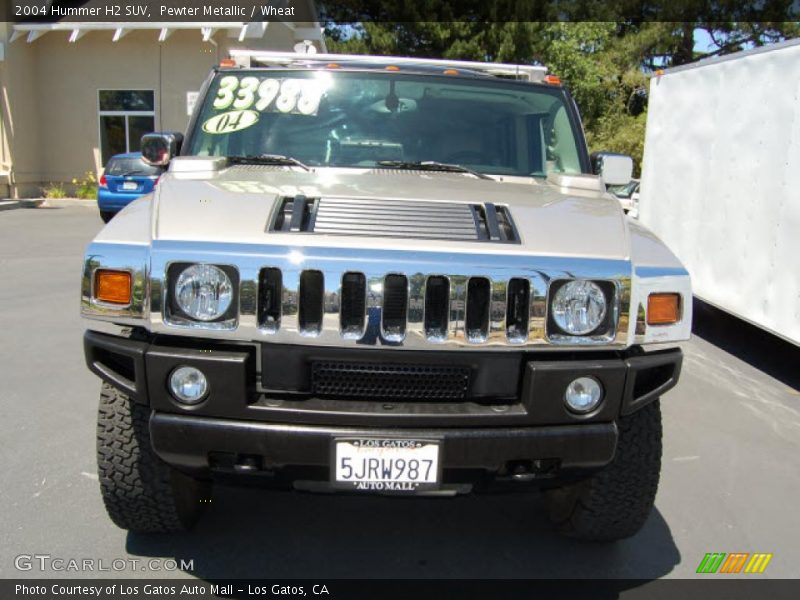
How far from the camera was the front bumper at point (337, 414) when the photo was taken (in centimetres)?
243

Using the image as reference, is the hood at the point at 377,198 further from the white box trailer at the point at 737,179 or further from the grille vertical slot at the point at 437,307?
the white box trailer at the point at 737,179

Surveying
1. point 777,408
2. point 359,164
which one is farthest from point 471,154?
point 777,408

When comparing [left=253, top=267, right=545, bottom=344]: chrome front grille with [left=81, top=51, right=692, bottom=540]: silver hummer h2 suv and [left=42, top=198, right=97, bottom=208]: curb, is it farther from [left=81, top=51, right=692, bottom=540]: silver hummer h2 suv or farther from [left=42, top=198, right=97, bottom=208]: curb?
Result: [left=42, top=198, right=97, bottom=208]: curb

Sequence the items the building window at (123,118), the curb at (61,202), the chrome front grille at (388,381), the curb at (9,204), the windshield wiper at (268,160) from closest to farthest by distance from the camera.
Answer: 1. the chrome front grille at (388,381)
2. the windshield wiper at (268,160)
3. the curb at (9,204)
4. the curb at (61,202)
5. the building window at (123,118)

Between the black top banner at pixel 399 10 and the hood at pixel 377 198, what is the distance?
18.1m

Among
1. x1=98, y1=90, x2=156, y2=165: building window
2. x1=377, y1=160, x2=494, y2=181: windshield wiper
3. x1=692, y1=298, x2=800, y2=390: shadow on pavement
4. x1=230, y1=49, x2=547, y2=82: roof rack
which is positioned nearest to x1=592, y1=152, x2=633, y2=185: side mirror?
x1=230, y1=49, x2=547, y2=82: roof rack

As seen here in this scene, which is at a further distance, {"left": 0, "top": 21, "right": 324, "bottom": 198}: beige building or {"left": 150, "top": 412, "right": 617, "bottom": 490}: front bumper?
{"left": 0, "top": 21, "right": 324, "bottom": 198}: beige building

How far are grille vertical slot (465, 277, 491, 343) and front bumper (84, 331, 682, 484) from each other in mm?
76

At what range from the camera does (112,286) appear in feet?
8.21

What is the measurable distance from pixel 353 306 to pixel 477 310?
42cm

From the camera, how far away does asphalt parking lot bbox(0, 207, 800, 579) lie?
3.06m

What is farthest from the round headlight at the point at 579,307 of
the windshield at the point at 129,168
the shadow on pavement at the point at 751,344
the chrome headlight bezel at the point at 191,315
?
the windshield at the point at 129,168

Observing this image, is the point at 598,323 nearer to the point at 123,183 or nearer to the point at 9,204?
the point at 123,183

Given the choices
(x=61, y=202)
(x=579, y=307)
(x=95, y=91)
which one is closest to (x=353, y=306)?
(x=579, y=307)
